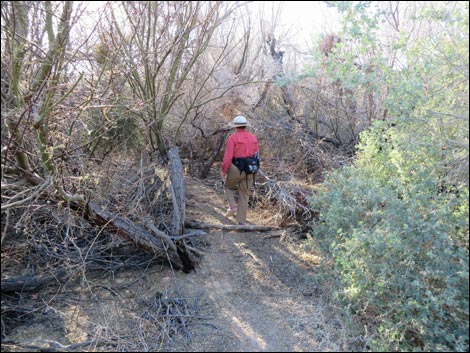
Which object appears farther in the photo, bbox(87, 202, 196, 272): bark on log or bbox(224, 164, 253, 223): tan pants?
bbox(224, 164, 253, 223): tan pants

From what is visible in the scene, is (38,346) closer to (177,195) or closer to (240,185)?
(177,195)

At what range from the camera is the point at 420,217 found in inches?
151

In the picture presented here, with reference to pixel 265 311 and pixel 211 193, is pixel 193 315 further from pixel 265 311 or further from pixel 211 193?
pixel 211 193

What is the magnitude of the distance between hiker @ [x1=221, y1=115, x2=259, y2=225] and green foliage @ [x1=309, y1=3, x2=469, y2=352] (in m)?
2.20

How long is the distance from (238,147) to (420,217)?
3.27 metres

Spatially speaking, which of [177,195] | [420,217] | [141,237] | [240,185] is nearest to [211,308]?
[141,237]

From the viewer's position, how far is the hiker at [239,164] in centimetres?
643

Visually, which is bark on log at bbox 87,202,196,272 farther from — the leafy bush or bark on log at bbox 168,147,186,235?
the leafy bush

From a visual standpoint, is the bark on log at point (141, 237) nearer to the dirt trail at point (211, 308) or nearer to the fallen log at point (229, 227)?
the dirt trail at point (211, 308)

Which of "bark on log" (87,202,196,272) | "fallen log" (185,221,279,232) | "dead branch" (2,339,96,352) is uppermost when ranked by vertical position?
"bark on log" (87,202,196,272)

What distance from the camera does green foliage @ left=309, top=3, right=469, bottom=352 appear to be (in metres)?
3.52

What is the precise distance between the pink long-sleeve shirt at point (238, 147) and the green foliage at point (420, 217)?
223 centimetres

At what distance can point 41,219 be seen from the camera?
4969 millimetres

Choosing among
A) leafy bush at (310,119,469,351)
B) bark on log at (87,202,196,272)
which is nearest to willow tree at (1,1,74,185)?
bark on log at (87,202,196,272)
